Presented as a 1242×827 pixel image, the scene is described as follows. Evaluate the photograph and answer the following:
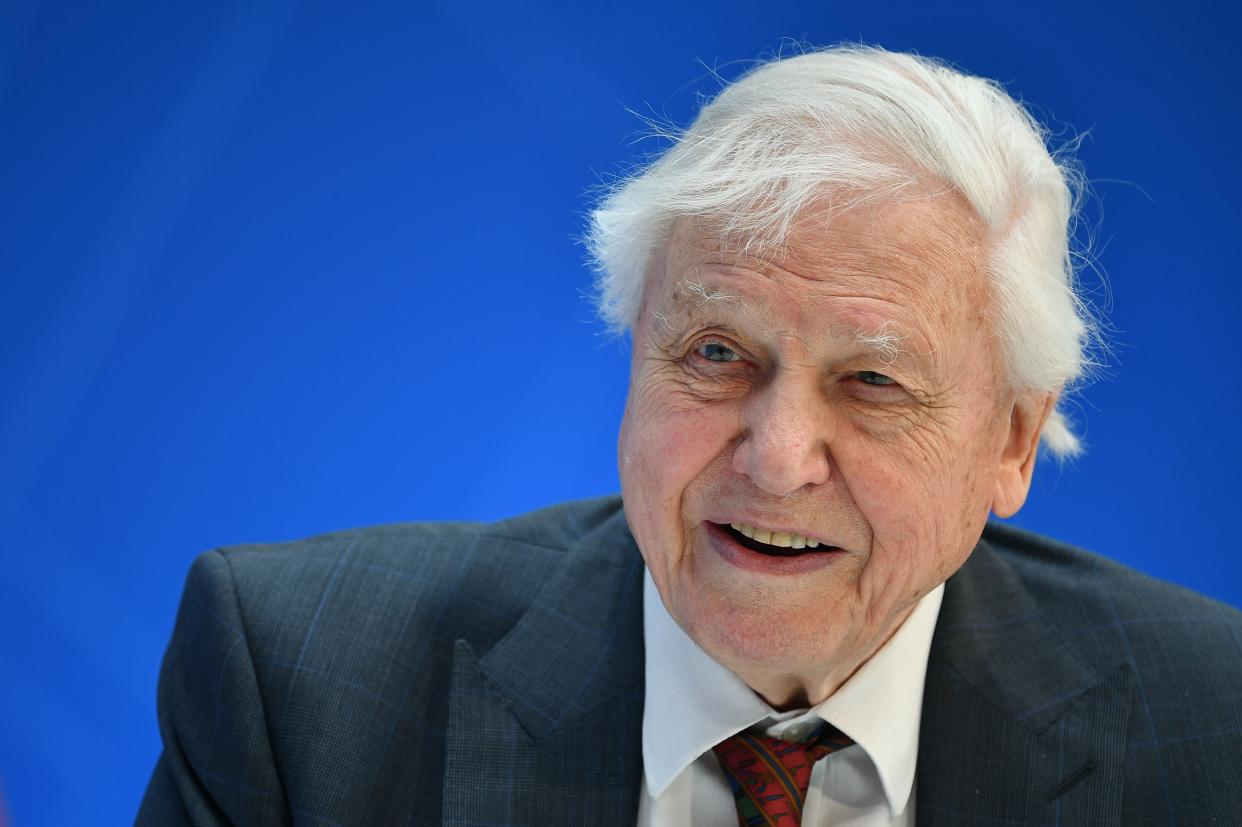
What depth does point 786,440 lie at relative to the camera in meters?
1.60

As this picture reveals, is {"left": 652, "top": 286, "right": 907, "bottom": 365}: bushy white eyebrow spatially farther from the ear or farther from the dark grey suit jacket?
the dark grey suit jacket

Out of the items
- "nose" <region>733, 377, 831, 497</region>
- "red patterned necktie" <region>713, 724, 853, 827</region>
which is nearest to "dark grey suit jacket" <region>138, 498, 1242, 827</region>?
"red patterned necktie" <region>713, 724, 853, 827</region>

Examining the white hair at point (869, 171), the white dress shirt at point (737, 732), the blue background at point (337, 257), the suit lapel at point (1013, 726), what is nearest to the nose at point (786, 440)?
the white hair at point (869, 171)

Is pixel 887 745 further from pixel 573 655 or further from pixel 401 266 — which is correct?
pixel 401 266

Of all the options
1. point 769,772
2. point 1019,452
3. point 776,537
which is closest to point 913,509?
point 776,537

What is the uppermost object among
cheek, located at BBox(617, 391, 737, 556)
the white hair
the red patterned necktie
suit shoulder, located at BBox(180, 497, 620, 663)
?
the white hair

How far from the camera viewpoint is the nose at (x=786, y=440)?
5.25 ft

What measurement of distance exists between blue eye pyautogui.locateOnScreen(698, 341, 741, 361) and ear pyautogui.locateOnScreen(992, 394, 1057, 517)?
43 centimetres

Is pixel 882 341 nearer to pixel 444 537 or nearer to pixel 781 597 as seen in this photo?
pixel 781 597

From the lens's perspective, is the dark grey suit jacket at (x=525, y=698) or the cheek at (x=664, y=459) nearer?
the cheek at (x=664, y=459)

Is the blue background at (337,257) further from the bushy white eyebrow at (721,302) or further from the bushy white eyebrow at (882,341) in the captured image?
the bushy white eyebrow at (882,341)

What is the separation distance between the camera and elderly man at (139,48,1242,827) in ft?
5.44

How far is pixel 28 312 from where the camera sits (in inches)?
98.1

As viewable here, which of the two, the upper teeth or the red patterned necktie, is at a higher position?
the upper teeth
